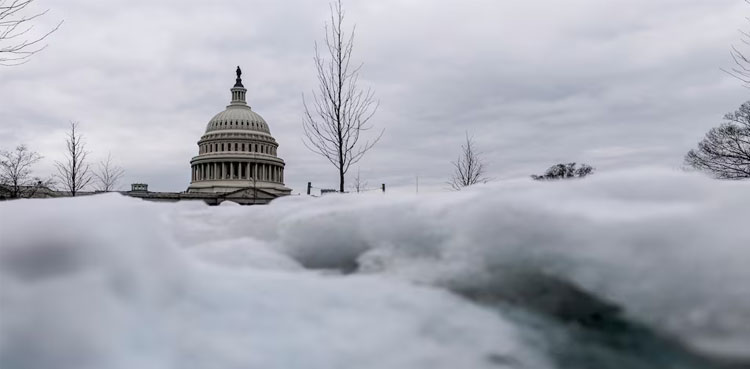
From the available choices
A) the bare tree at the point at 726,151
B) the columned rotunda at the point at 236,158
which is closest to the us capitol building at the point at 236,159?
the columned rotunda at the point at 236,158

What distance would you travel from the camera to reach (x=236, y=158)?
64.9 metres

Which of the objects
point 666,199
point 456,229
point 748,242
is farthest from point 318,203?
point 748,242

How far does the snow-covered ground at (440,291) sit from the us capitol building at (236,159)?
195 ft

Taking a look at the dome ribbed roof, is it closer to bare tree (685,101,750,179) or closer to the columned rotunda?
the columned rotunda

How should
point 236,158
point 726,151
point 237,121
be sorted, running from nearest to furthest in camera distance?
1. point 726,151
2. point 236,158
3. point 237,121

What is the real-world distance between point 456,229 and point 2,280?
1124 mm

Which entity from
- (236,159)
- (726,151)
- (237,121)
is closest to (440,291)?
(726,151)

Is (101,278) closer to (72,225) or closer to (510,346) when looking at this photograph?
(72,225)

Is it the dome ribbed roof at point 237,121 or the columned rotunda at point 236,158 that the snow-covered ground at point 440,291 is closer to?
the columned rotunda at point 236,158

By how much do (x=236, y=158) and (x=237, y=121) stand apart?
285 inches

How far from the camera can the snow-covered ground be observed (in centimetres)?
119

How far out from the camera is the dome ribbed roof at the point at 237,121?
69.5 m

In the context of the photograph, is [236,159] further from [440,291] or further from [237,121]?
[440,291]

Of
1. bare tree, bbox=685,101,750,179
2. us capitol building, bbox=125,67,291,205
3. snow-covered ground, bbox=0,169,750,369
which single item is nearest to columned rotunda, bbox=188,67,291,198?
us capitol building, bbox=125,67,291,205
